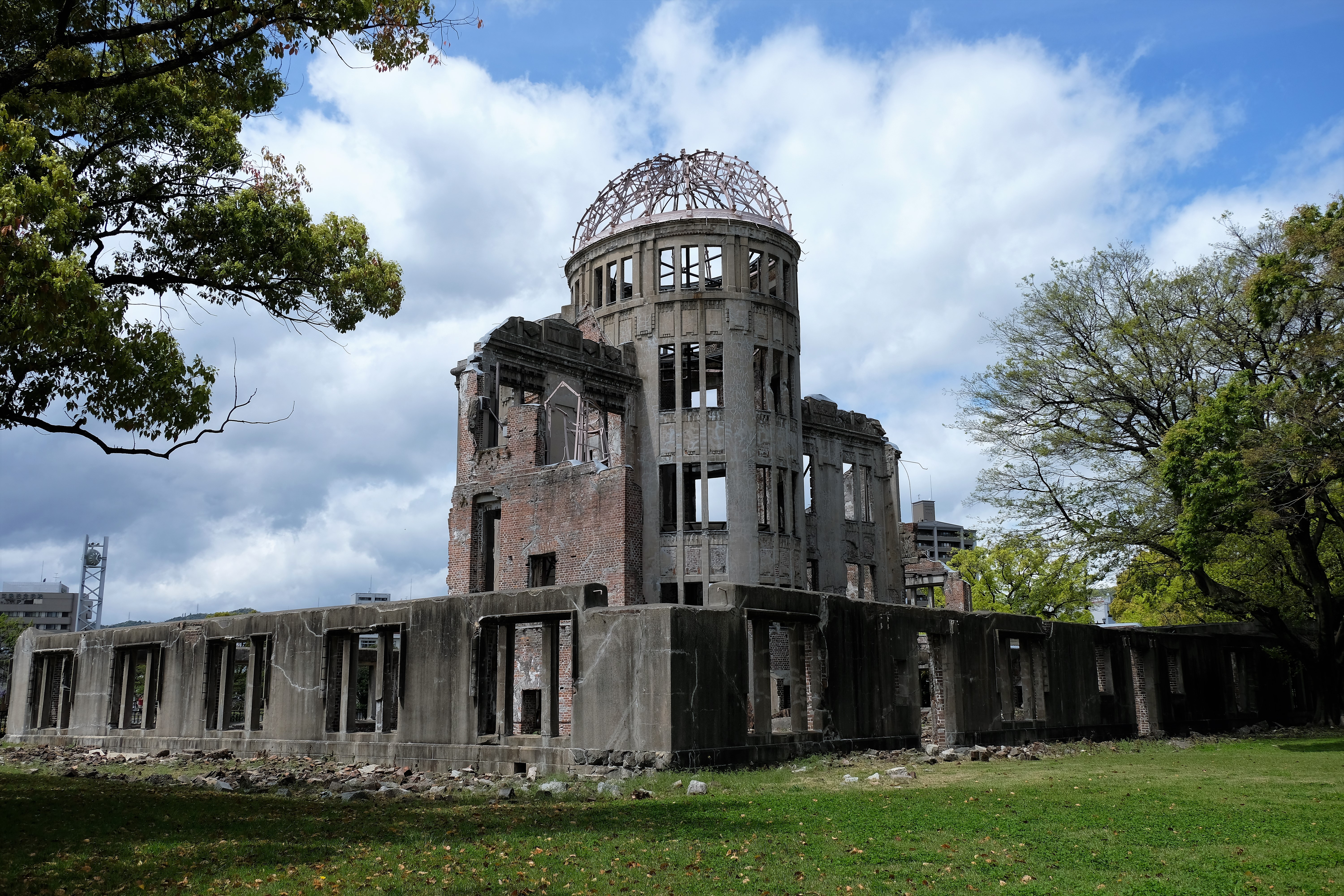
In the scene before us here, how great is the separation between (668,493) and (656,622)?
48.7ft

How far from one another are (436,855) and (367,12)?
808cm

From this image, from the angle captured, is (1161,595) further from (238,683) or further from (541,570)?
(238,683)

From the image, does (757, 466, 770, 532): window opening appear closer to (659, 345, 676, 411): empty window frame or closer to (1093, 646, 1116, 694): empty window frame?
(659, 345, 676, 411): empty window frame

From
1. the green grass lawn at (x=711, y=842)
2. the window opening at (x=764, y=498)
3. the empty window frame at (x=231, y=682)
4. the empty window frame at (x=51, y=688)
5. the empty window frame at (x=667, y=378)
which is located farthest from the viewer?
the empty window frame at (x=667, y=378)

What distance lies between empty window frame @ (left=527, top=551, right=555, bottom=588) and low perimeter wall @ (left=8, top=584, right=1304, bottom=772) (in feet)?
6.25

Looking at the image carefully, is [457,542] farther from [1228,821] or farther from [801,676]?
[1228,821]

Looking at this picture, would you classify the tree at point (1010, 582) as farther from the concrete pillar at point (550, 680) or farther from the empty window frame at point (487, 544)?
the concrete pillar at point (550, 680)

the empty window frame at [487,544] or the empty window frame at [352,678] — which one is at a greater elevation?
the empty window frame at [487,544]

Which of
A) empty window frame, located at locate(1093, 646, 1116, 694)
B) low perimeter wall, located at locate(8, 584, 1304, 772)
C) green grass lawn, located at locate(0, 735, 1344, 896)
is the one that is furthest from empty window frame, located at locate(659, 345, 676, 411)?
green grass lawn, located at locate(0, 735, 1344, 896)

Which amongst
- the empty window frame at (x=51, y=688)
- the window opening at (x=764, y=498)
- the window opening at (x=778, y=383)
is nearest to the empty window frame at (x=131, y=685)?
the empty window frame at (x=51, y=688)

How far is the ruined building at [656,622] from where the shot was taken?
16.6 m

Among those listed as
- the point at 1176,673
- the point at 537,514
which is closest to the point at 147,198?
the point at 537,514

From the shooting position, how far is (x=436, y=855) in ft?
26.3

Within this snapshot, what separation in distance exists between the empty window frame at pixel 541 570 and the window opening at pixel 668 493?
422cm
